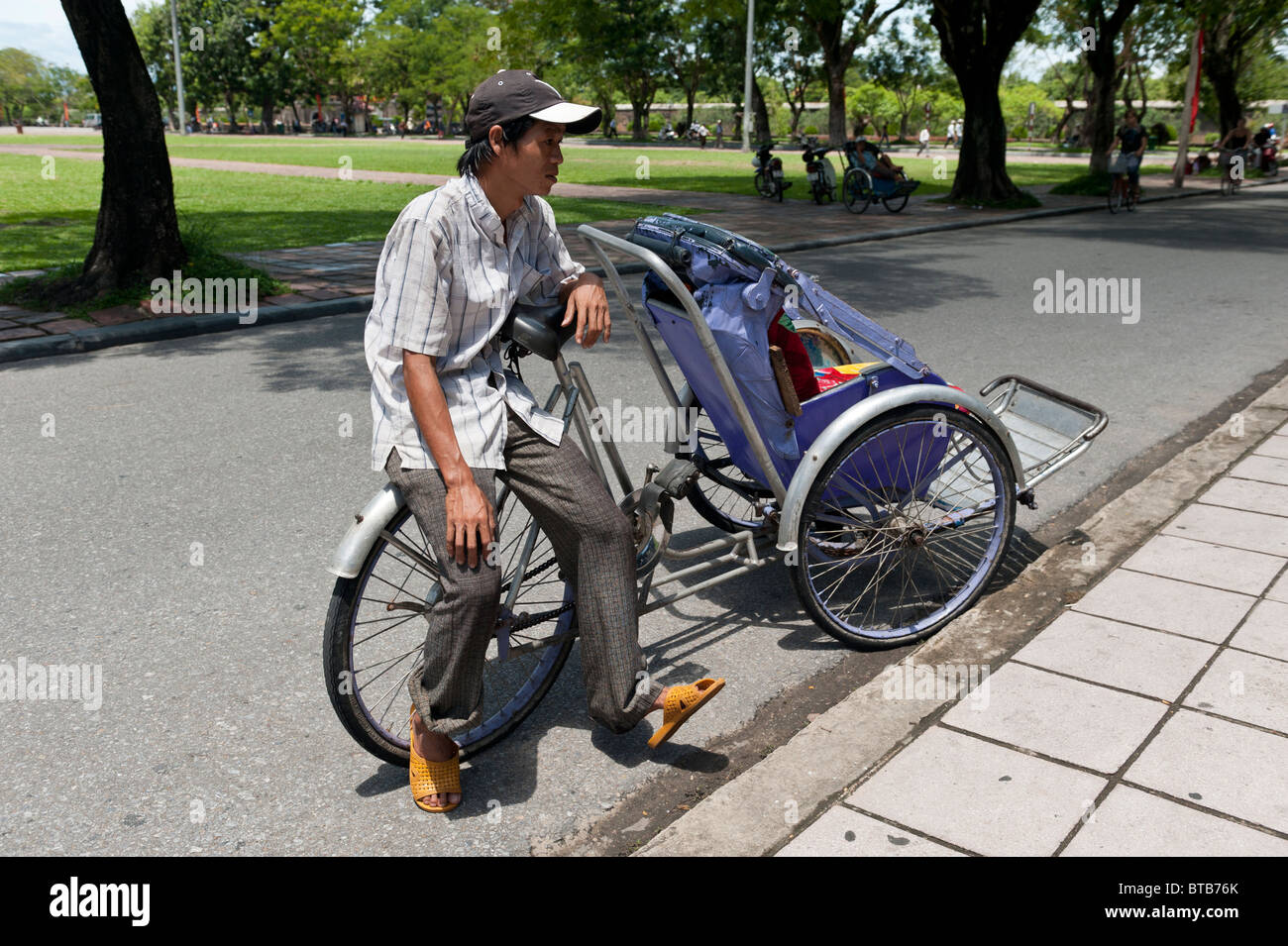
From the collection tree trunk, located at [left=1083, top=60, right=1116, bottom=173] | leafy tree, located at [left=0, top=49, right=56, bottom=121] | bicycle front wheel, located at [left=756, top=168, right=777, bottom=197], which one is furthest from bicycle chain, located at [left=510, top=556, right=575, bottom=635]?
leafy tree, located at [left=0, top=49, right=56, bottom=121]

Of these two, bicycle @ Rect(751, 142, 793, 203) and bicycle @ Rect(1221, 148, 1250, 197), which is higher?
bicycle @ Rect(1221, 148, 1250, 197)

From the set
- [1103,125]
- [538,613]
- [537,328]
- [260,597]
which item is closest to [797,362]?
[537,328]

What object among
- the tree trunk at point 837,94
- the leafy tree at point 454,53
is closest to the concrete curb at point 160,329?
the tree trunk at point 837,94

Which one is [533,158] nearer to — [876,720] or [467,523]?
[467,523]

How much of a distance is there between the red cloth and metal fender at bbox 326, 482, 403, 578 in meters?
1.39

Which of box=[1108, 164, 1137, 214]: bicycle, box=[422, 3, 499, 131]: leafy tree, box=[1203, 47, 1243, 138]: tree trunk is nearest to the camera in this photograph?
box=[1108, 164, 1137, 214]: bicycle

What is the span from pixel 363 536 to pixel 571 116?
3.53ft

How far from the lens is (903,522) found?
3600mm

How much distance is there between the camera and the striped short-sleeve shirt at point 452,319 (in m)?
2.46

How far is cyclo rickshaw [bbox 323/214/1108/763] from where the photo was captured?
2.82m

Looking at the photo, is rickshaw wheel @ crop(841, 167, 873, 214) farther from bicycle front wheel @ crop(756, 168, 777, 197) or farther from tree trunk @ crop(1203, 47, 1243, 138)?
tree trunk @ crop(1203, 47, 1243, 138)

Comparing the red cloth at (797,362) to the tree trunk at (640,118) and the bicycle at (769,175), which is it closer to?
the bicycle at (769,175)
